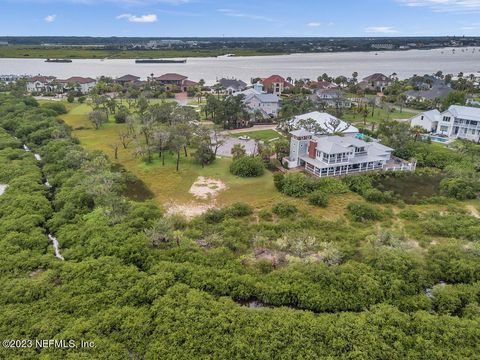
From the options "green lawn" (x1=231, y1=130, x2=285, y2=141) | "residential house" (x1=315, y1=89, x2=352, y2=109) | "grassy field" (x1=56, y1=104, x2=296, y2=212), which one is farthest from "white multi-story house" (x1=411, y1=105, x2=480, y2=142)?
"grassy field" (x1=56, y1=104, x2=296, y2=212)

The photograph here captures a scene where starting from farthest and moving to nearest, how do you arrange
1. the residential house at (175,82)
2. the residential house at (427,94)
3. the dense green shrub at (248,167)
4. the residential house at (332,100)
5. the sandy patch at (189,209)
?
1. the residential house at (175,82)
2. the residential house at (427,94)
3. the residential house at (332,100)
4. the dense green shrub at (248,167)
5. the sandy patch at (189,209)

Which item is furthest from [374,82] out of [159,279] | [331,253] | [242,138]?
[159,279]

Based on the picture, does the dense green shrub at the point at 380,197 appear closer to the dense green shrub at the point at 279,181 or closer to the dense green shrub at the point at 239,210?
the dense green shrub at the point at 279,181

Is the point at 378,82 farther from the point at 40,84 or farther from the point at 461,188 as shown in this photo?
the point at 40,84

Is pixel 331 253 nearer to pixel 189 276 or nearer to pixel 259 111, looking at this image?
pixel 189 276

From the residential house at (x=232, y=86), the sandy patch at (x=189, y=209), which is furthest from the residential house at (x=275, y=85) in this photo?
the sandy patch at (x=189, y=209)

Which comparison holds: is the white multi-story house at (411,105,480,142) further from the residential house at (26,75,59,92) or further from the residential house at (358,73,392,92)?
the residential house at (26,75,59,92)

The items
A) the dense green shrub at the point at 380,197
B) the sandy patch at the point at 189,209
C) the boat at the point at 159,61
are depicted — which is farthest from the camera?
the boat at the point at 159,61
